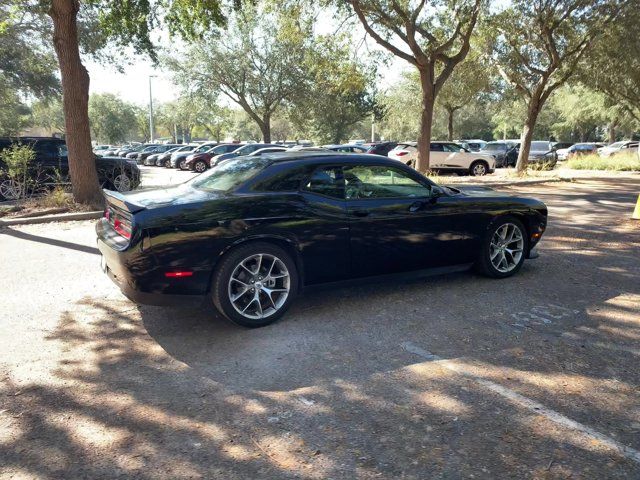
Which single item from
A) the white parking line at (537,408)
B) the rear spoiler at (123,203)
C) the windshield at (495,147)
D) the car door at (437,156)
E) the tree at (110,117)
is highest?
the tree at (110,117)

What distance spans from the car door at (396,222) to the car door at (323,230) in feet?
0.28

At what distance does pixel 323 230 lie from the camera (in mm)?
4488

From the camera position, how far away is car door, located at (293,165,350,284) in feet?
14.6

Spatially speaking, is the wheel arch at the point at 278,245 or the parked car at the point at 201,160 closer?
the wheel arch at the point at 278,245

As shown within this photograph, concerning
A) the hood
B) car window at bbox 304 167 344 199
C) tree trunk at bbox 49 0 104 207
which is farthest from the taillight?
tree trunk at bbox 49 0 104 207

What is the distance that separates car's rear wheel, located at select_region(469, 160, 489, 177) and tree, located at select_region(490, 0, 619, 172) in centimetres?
208

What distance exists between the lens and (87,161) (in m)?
11.0

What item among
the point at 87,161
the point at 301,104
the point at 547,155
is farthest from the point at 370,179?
the point at 301,104

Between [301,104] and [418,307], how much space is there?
110 ft

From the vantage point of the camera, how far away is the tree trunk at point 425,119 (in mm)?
16469

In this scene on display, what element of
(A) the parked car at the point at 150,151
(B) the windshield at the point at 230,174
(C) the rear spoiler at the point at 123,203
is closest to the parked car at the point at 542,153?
(B) the windshield at the point at 230,174

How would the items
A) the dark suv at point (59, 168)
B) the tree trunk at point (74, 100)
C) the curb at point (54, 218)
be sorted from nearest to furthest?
the curb at point (54, 218), the tree trunk at point (74, 100), the dark suv at point (59, 168)

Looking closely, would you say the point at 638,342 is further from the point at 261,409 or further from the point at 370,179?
the point at 261,409

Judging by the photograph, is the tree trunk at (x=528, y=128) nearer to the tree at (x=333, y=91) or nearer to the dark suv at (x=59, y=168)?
the tree at (x=333, y=91)
